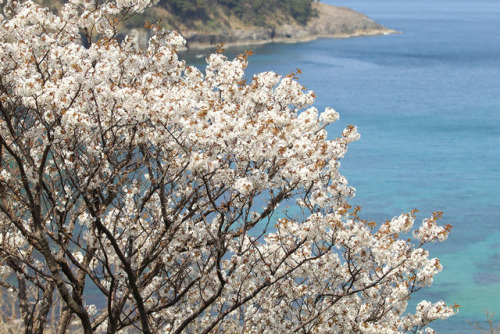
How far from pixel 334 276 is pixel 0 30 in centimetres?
423

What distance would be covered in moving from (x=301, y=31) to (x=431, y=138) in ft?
188

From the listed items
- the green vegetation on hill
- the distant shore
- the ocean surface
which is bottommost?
the ocean surface

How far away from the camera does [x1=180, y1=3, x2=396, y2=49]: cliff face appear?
253 ft

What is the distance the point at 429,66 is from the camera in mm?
62062

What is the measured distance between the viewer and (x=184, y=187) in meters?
6.16

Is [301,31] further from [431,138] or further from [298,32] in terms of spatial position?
[431,138]

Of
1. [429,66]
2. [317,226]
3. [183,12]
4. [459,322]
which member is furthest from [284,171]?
[183,12]

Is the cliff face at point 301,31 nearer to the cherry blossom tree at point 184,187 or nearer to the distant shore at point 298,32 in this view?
the distant shore at point 298,32

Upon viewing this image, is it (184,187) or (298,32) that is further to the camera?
(298,32)

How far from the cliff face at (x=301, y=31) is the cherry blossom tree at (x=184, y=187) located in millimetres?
67362

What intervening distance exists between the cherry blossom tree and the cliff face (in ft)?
221

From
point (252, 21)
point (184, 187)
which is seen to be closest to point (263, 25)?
point (252, 21)

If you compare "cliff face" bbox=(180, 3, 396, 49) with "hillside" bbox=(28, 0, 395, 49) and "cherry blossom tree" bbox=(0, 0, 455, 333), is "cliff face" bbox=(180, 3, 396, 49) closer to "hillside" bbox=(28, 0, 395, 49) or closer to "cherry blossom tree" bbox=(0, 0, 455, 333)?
"hillside" bbox=(28, 0, 395, 49)

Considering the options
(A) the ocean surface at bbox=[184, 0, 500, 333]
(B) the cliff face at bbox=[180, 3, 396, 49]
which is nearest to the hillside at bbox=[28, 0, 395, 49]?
(B) the cliff face at bbox=[180, 3, 396, 49]
